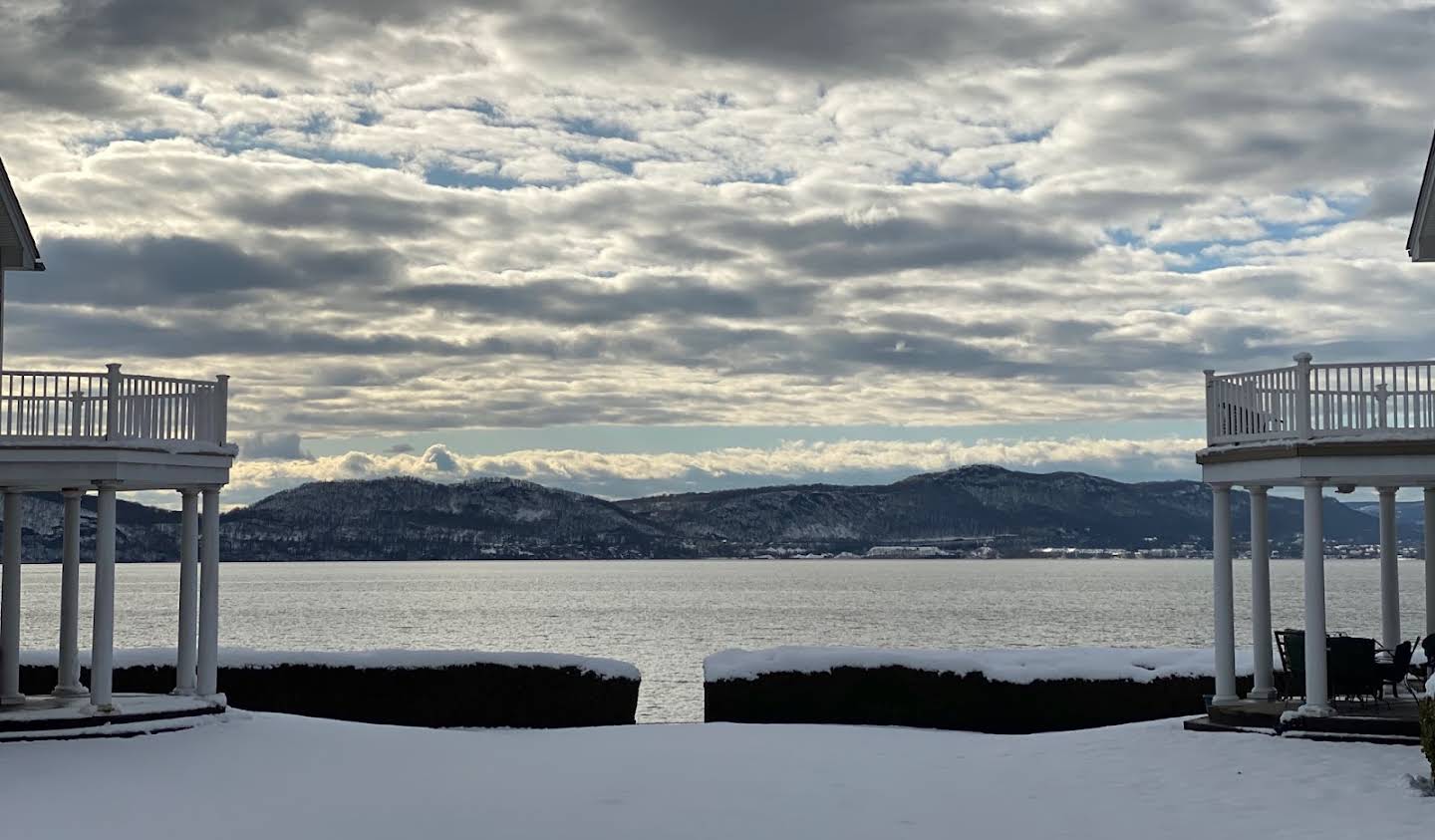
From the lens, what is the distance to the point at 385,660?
2853 cm

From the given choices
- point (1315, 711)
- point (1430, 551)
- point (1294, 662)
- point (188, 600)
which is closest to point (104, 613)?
point (188, 600)

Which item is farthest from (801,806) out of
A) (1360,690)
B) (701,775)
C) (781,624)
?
(781,624)

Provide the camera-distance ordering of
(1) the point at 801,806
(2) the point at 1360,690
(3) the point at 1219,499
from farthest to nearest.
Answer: (3) the point at 1219,499
(2) the point at 1360,690
(1) the point at 801,806

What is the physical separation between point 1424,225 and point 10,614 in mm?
23858

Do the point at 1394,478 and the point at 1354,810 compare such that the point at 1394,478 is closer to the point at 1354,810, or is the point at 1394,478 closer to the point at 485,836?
the point at 1354,810

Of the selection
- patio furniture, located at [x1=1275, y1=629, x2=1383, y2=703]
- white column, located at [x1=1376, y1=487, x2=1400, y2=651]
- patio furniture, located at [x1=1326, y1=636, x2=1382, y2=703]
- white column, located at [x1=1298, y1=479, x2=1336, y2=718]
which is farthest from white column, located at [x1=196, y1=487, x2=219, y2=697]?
white column, located at [x1=1376, y1=487, x2=1400, y2=651]

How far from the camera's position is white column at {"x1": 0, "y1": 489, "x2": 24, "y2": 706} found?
24672mm

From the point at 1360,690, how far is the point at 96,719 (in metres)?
18.3

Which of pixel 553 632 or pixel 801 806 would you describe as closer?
pixel 801 806

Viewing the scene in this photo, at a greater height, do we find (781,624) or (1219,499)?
(1219,499)

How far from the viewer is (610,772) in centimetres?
2041

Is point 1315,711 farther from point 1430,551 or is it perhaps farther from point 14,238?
point 14,238

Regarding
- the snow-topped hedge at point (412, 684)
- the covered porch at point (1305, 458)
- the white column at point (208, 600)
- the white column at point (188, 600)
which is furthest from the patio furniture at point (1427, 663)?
the white column at point (188, 600)

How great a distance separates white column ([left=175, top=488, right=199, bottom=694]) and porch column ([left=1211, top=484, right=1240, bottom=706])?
52.5ft
